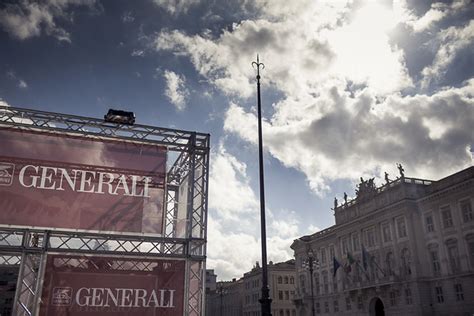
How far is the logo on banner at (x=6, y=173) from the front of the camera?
1611 centimetres

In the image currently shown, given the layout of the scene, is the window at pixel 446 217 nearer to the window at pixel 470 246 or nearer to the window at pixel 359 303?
the window at pixel 470 246

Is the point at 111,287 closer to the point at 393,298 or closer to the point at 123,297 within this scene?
the point at 123,297

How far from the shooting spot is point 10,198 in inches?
627

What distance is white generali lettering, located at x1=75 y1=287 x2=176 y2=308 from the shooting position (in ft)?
50.8

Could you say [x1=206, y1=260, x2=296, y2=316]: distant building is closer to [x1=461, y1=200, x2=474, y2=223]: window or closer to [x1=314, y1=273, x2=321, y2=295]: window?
[x1=314, y1=273, x2=321, y2=295]: window

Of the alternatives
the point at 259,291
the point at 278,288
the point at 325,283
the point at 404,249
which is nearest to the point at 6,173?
the point at 404,249

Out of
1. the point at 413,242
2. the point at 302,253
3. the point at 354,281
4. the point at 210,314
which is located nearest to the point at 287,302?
the point at 302,253

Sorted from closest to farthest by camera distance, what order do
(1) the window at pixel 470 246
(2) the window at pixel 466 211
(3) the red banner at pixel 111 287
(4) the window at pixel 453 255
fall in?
(3) the red banner at pixel 111 287
(1) the window at pixel 470 246
(2) the window at pixel 466 211
(4) the window at pixel 453 255

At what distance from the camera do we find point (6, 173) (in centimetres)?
1620

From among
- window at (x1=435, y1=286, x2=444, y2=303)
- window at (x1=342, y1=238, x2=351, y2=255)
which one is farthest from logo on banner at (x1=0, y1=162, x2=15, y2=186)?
window at (x1=342, y1=238, x2=351, y2=255)

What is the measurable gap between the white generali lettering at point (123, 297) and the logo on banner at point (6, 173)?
16.5 ft

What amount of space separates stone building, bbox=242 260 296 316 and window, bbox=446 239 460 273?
41.2 metres

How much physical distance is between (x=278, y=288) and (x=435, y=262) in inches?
1659

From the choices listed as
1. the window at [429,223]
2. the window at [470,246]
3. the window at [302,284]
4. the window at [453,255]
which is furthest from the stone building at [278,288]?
the window at [470,246]
